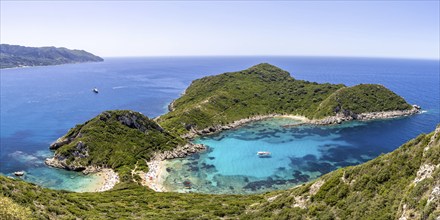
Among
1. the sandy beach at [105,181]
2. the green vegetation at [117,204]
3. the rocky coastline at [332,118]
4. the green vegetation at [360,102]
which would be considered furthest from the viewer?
the green vegetation at [360,102]

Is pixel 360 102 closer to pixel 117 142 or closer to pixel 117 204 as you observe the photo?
pixel 117 142

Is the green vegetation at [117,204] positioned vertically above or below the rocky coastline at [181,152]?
above

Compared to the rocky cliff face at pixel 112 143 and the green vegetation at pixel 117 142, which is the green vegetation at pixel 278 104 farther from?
the rocky cliff face at pixel 112 143

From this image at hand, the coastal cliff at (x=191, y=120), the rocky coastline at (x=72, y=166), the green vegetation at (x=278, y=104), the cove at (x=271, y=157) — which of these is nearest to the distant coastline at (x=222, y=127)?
the coastal cliff at (x=191, y=120)

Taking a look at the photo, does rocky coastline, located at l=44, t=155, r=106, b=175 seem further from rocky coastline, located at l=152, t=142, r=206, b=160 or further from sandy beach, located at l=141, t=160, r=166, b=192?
rocky coastline, located at l=152, t=142, r=206, b=160

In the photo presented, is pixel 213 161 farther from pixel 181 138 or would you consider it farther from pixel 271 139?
pixel 271 139

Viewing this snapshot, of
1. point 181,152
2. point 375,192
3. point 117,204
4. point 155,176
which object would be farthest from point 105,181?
point 375,192

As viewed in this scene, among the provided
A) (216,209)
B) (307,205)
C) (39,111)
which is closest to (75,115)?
(39,111)

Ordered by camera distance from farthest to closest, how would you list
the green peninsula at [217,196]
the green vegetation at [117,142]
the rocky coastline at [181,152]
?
1. the rocky coastline at [181,152]
2. the green vegetation at [117,142]
3. the green peninsula at [217,196]
